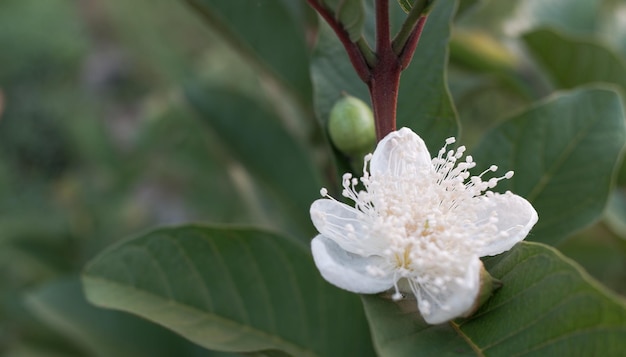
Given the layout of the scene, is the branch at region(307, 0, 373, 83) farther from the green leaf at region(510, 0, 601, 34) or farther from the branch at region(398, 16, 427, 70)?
the green leaf at region(510, 0, 601, 34)

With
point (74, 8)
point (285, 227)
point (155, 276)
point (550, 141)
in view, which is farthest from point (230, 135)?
point (74, 8)

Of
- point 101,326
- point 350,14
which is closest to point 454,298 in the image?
point 350,14

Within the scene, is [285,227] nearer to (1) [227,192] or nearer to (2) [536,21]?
(1) [227,192]

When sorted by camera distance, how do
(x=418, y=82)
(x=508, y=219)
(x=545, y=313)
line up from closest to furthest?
(x=545, y=313), (x=508, y=219), (x=418, y=82)

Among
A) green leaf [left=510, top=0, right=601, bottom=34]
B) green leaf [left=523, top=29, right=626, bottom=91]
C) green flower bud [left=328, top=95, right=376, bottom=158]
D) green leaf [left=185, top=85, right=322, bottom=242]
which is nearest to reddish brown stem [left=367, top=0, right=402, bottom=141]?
green flower bud [left=328, top=95, right=376, bottom=158]

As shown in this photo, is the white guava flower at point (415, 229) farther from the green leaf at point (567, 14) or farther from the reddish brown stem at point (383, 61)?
the green leaf at point (567, 14)

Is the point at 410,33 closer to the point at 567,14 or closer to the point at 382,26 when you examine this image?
the point at 382,26
